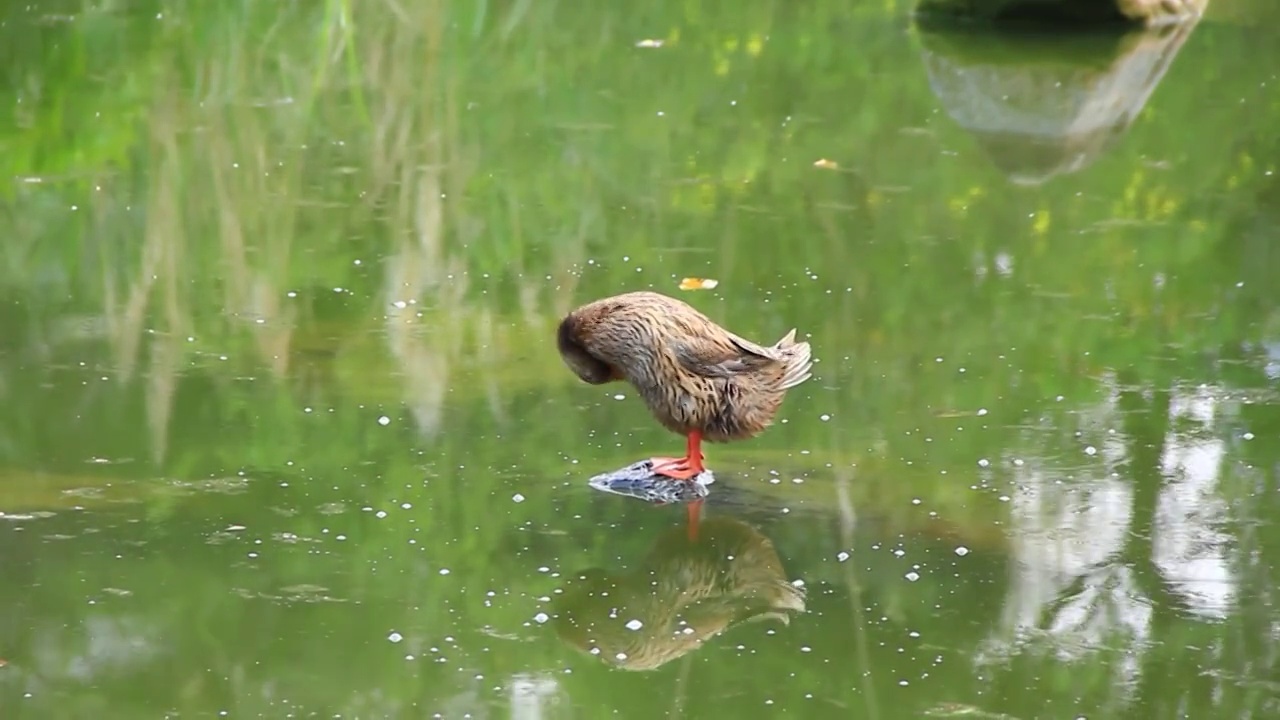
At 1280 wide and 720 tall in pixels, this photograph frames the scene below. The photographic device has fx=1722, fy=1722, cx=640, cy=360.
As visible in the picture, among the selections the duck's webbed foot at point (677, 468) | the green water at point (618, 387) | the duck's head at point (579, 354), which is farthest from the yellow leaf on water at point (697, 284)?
the duck's webbed foot at point (677, 468)

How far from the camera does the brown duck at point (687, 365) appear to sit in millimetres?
6047

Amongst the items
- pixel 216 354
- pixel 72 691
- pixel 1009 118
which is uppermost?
pixel 1009 118

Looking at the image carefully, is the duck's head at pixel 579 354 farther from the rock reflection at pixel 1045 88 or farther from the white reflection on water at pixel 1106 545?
the rock reflection at pixel 1045 88

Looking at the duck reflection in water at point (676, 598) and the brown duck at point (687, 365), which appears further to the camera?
the brown duck at point (687, 365)

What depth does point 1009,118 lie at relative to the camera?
11.4 meters

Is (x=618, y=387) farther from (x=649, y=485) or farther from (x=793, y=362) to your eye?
(x=793, y=362)

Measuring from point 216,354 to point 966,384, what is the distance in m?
3.24

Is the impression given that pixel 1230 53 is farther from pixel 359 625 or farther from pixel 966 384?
pixel 359 625

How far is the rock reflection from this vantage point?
420 inches

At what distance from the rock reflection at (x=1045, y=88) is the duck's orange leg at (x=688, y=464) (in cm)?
449

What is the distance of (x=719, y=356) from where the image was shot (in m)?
6.07

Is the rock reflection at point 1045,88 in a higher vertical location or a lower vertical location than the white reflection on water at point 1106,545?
higher

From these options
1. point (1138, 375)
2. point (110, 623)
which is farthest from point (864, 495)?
point (110, 623)

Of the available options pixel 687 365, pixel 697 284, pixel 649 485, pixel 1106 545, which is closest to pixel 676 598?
pixel 649 485
